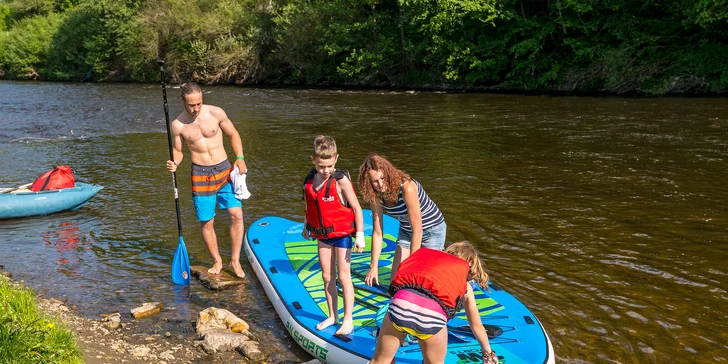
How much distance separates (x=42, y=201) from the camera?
9.21m

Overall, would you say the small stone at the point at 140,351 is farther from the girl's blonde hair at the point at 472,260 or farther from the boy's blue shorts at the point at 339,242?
the girl's blonde hair at the point at 472,260

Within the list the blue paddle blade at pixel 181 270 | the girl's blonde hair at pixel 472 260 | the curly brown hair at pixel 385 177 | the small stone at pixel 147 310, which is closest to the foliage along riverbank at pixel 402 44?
the blue paddle blade at pixel 181 270

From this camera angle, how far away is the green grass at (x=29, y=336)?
4172 mm

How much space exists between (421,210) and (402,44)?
23.9 m

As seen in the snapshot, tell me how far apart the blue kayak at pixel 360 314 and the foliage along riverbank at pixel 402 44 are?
17.1 metres

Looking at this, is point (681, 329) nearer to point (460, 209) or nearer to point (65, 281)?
point (460, 209)

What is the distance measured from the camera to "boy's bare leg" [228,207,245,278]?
6.62 m

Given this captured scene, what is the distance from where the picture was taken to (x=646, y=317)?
18.4 feet

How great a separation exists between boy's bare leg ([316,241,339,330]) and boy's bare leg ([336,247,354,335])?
8 cm

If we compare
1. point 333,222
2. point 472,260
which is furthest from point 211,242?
point 472,260

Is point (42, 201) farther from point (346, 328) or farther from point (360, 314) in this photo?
point (346, 328)

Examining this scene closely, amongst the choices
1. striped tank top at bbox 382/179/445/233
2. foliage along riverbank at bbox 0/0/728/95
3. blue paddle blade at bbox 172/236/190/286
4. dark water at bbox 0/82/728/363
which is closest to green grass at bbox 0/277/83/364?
dark water at bbox 0/82/728/363

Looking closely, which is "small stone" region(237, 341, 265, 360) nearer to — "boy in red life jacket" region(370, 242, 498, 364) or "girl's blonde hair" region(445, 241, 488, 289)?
"boy in red life jacket" region(370, 242, 498, 364)

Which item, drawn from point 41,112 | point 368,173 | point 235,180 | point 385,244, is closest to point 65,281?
point 235,180
